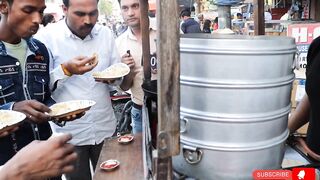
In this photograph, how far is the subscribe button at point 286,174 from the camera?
1.00 m

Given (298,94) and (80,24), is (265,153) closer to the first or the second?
(80,24)

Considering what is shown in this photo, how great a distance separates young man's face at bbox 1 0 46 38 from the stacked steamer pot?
3.72 feet

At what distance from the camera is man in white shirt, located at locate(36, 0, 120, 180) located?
2.37m

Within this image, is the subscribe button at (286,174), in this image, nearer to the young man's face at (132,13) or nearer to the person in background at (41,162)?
the person in background at (41,162)

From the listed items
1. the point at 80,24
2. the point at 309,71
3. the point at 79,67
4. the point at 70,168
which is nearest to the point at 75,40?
the point at 80,24

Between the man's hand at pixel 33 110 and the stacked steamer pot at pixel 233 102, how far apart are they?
958 millimetres

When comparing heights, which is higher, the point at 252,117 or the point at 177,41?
the point at 177,41

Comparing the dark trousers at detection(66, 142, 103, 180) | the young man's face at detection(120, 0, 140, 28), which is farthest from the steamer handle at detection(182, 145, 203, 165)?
the young man's face at detection(120, 0, 140, 28)

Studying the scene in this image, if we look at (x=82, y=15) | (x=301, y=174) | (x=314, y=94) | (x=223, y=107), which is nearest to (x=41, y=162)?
(x=223, y=107)

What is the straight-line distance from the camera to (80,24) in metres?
2.36

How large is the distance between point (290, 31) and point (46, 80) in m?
2.97

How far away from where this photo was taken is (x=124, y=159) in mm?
1559

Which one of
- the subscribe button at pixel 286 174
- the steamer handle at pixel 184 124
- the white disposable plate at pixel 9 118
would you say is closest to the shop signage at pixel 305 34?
the subscribe button at pixel 286 174

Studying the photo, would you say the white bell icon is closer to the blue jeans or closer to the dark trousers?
the dark trousers
